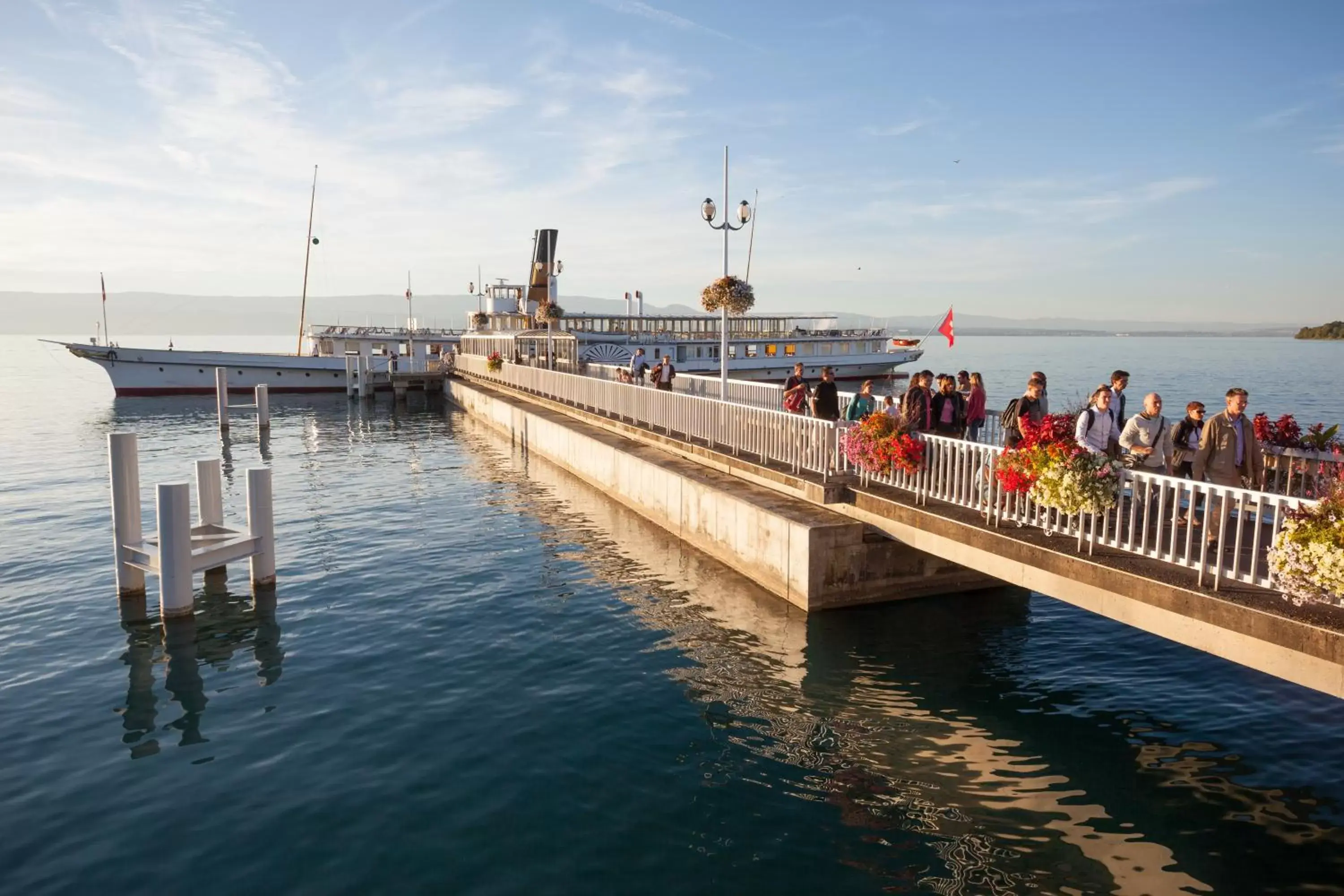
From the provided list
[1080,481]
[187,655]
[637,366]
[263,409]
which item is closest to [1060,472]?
[1080,481]

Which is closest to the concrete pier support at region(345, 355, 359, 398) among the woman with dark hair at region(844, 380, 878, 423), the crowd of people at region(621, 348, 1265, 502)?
the woman with dark hair at region(844, 380, 878, 423)

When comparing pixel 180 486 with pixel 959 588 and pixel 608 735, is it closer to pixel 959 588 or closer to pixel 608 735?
pixel 608 735

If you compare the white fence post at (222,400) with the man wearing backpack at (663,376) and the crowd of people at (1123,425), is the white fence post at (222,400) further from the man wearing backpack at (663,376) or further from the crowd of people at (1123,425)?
the crowd of people at (1123,425)

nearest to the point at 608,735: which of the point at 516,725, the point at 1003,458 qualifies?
the point at 516,725

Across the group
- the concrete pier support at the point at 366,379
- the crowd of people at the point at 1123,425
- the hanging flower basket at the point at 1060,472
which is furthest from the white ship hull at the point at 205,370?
the hanging flower basket at the point at 1060,472

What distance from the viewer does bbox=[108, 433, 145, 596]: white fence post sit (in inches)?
526

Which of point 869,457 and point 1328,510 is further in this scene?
point 869,457

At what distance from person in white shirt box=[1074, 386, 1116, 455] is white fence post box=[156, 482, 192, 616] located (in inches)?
473

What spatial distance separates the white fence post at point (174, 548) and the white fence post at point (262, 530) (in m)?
1.27

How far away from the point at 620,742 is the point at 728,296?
13058mm

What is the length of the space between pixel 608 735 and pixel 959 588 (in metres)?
7.17

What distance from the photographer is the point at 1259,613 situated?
7117 millimetres

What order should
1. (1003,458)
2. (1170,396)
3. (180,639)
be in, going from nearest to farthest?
(1003,458)
(180,639)
(1170,396)

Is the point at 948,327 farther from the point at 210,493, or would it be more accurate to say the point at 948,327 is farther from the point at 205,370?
the point at 205,370
